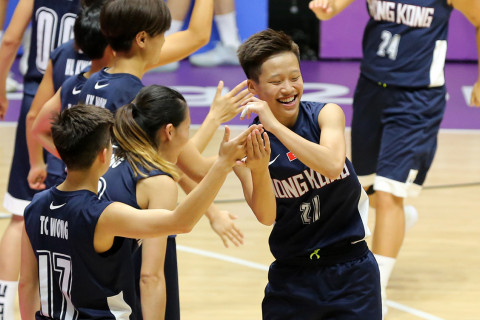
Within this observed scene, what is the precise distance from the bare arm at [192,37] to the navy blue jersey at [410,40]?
131 cm

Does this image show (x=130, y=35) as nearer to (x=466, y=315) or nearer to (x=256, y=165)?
(x=256, y=165)

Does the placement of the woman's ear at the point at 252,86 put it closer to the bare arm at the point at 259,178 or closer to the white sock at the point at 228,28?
the bare arm at the point at 259,178

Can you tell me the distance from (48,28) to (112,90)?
47.6 inches

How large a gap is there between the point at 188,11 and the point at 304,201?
7961 millimetres

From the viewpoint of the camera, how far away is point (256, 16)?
11289 millimetres

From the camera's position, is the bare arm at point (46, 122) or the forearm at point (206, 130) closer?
the forearm at point (206, 130)

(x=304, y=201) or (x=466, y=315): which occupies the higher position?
(x=304, y=201)

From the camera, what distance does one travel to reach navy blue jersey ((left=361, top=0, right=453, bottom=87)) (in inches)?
201

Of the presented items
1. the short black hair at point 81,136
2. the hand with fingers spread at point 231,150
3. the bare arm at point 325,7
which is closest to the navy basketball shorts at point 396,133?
the bare arm at point 325,7

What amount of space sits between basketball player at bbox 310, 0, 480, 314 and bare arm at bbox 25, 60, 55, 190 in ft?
4.82

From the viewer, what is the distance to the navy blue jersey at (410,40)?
512cm

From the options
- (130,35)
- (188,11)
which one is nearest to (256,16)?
(188,11)

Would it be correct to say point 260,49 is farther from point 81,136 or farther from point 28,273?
point 28,273

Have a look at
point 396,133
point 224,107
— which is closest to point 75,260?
point 224,107
